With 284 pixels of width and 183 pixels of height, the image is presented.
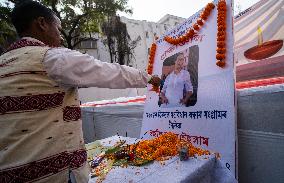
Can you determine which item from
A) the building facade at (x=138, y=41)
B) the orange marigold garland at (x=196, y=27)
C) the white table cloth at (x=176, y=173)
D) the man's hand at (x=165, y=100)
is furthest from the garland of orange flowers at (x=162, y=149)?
the building facade at (x=138, y=41)

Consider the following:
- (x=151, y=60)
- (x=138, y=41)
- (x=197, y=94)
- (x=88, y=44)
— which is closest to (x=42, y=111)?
(x=197, y=94)

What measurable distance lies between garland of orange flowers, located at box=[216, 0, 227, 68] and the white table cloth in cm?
90

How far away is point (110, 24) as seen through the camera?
22.2 meters

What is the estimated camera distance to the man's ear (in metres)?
1.83

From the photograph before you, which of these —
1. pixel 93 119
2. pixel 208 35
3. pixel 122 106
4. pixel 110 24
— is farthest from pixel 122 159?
pixel 110 24

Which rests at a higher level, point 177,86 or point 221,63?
point 221,63

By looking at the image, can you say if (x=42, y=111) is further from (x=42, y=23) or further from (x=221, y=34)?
(x=221, y=34)

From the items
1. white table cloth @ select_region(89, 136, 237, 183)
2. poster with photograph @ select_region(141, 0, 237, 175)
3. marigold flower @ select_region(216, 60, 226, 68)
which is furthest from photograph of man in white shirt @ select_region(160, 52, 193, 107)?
white table cloth @ select_region(89, 136, 237, 183)

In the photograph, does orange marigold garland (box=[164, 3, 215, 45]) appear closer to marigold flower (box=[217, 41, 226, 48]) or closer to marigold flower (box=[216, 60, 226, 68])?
marigold flower (box=[217, 41, 226, 48])

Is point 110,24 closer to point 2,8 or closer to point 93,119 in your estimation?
point 2,8

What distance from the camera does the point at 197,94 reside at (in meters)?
2.50

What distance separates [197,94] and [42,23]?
4.94 ft

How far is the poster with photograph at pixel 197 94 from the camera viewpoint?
7.09ft

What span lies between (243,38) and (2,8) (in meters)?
16.7
